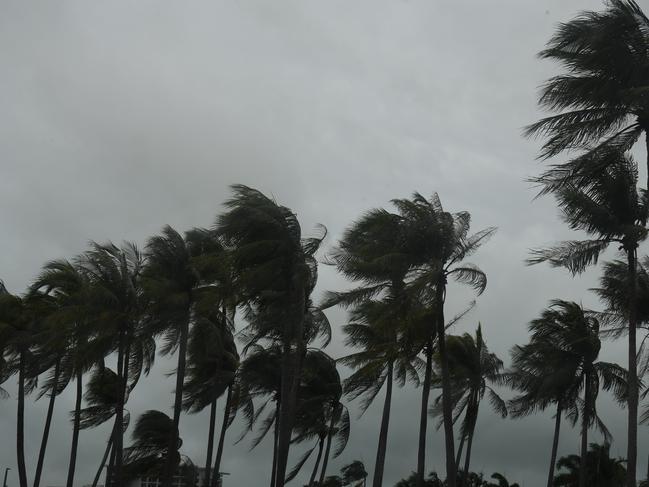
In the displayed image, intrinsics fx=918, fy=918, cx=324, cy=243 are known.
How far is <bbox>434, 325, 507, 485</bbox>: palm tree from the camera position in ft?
128

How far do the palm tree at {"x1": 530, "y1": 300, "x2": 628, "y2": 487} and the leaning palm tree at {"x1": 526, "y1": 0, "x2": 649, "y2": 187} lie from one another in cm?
1376

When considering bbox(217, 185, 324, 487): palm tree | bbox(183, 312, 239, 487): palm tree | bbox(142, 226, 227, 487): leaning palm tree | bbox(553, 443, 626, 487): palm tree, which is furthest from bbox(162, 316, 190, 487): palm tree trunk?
bbox(553, 443, 626, 487): palm tree

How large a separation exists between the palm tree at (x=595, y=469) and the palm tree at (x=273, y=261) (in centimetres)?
2882

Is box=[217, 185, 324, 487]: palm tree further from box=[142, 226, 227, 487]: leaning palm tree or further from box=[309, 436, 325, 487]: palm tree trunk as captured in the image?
box=[309, 436, 325, 487]: palm tree trunk

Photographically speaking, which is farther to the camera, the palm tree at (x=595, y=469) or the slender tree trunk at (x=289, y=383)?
the palm tree at (x=595, y=469)

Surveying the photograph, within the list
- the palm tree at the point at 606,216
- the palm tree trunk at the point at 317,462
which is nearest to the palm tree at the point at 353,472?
the palm tree trunk at the point at 317,462

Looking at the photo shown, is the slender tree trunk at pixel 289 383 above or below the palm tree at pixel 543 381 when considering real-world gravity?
below

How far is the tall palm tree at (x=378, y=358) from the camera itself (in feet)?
97.1

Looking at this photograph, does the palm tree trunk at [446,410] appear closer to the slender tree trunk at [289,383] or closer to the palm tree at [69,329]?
the slender tree trunk at [289,383]

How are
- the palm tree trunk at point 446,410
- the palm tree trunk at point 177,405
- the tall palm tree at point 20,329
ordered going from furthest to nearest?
the tall palm tree at point 20,329 → the palm tree trunk at point 177,405 → the palm tree trunk at point 446,410

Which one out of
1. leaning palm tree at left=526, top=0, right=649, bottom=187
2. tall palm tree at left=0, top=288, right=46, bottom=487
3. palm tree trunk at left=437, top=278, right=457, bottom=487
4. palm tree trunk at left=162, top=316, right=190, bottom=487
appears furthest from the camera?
tall palm tree at left=0, top=288, right=46, bottom=487

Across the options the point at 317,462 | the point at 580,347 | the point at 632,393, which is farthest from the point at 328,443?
the point at 632,393

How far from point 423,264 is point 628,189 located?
7522 mm

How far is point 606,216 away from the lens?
77.3 ft
